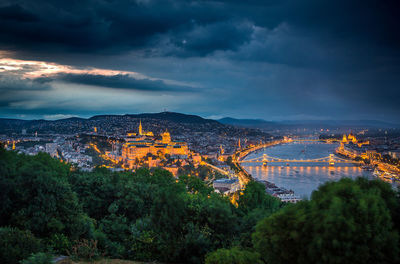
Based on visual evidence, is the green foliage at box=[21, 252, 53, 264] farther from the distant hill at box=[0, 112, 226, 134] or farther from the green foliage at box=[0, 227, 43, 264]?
the distant hill at box=[0, 112, 226, 134]

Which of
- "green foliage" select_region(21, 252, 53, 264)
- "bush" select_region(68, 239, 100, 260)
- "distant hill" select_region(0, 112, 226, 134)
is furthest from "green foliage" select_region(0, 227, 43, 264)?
"distant hill" select_region(0, 112, 226, 134)

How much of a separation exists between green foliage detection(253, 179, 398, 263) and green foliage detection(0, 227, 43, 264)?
12.4 feet

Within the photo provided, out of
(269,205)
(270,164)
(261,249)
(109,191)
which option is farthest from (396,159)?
(261,249)

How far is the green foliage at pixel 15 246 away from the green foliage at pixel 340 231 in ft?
12.4

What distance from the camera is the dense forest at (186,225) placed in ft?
11.4

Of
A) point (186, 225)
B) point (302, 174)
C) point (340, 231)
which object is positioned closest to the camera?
point (340, 231)

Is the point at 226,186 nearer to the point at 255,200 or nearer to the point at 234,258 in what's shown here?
the point at 255,200

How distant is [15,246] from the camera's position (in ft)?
15.5

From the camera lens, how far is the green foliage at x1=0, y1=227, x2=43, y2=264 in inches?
178

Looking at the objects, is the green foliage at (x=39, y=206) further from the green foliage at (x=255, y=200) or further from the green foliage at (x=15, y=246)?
the green foliage at (x=255, y=200)

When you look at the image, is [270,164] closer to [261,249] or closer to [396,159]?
[396,159]

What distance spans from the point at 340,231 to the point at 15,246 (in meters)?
4.64

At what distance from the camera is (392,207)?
404 centimetres

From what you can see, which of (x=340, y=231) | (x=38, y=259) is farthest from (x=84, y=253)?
(x=340, y=231)
